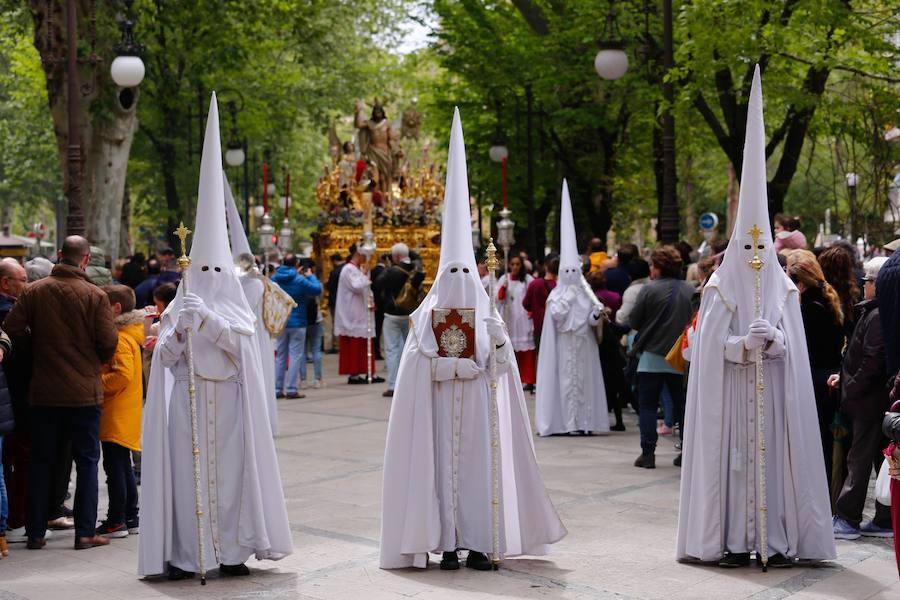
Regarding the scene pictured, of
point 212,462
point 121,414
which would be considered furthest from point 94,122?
point 212,462

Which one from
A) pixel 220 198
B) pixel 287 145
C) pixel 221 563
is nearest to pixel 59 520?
pixel 221 563

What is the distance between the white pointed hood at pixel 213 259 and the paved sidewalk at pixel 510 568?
1.39 metres

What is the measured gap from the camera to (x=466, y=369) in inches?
341

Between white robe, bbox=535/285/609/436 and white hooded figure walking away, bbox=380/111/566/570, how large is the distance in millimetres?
5980

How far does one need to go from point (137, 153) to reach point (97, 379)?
31174mm

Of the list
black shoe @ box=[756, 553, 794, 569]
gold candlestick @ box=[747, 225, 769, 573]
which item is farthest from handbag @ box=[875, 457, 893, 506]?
black shoe @ box=[756, 553, 794, 569]

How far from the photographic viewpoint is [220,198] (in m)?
8.73

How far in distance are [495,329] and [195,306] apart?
1844mm

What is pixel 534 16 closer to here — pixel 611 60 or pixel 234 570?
pixel 611 60

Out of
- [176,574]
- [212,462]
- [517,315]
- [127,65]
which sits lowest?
[176,574]

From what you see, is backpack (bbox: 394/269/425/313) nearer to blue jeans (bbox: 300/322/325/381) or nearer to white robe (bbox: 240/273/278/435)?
blue jeans (bbox: 300/322/325/381)

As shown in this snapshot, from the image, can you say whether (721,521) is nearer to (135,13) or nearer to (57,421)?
(57,421)

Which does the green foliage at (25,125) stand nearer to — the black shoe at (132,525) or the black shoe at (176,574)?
the black shoe at (132,525)

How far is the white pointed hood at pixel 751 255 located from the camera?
28.0ft
